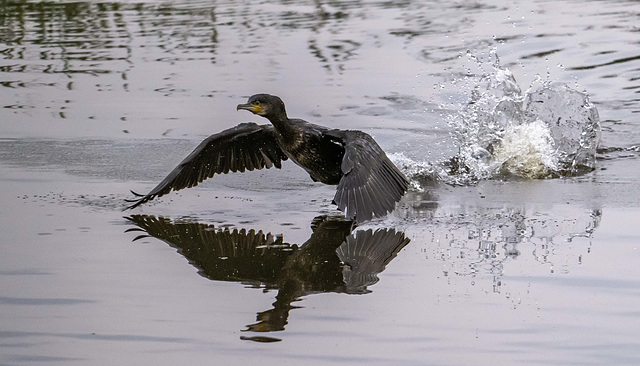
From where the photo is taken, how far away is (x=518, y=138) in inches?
350

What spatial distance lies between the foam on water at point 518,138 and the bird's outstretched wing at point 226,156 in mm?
1109

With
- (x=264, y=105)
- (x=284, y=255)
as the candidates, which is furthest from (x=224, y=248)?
(x=264, y=105)

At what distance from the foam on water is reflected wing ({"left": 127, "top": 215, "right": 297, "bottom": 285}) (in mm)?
1845

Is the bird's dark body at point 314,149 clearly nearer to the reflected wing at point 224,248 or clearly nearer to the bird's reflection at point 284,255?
the bird's reflection at point 284,255

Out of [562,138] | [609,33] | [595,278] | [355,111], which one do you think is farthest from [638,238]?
[609,33]

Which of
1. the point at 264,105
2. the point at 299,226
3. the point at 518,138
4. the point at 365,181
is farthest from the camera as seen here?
the point at 518,138

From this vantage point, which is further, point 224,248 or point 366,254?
point 224,248

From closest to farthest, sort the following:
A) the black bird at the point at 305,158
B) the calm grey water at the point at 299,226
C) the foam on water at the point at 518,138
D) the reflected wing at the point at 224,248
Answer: the calm grey water at the point at 299,226 → the reflected wing at the point at 224,248 → the black bird at the point at 305,158 → the foam on water at the point at 518,138

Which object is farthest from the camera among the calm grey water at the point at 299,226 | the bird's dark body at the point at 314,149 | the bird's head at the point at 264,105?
the bird's dark body at the point at 314,149

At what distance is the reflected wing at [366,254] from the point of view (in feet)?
18.8

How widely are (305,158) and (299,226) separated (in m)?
0.70

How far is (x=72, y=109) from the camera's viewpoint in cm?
1074

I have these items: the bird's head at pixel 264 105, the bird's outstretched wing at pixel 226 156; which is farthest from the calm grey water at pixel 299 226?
the bird's head at pixel 264 105

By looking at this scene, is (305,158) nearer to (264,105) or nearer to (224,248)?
(264,105)
